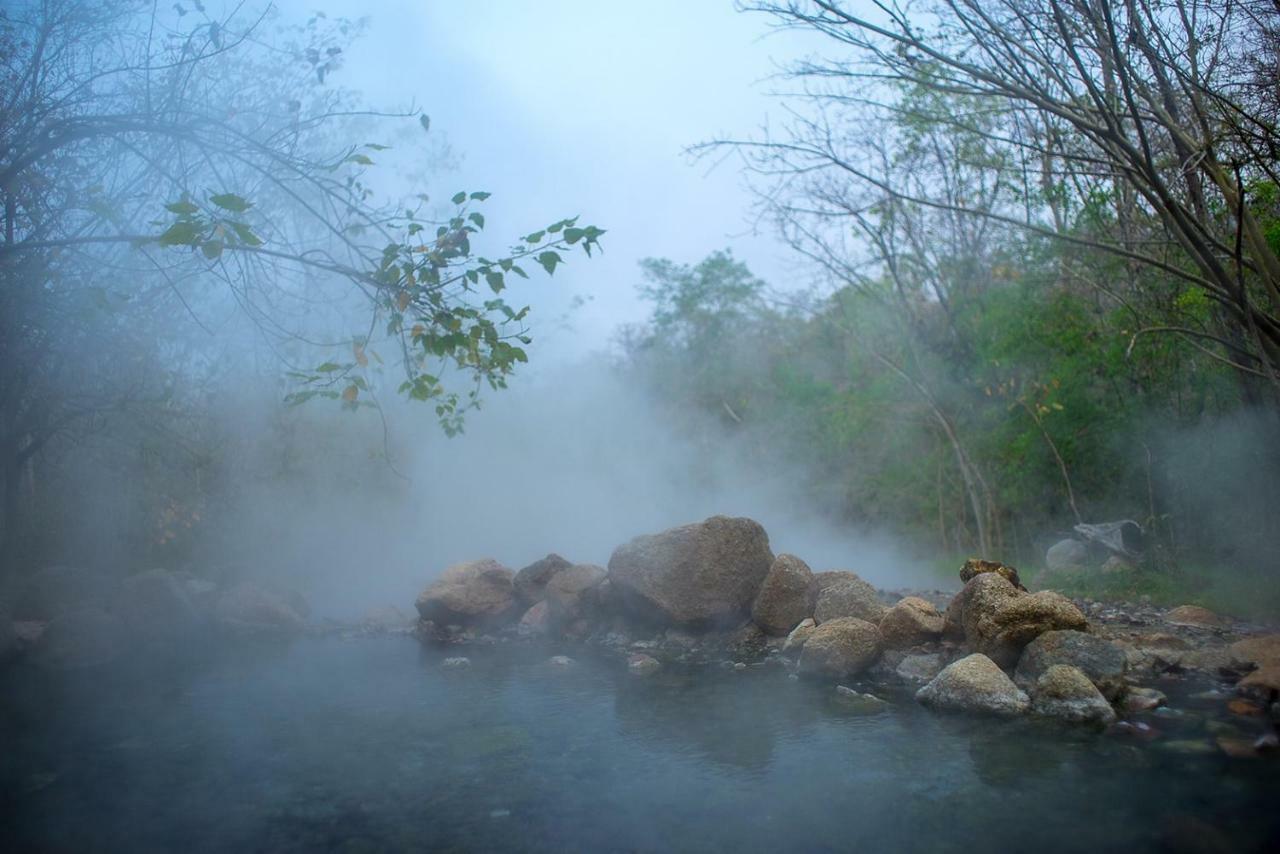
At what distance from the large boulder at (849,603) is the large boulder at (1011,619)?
1.25 metres

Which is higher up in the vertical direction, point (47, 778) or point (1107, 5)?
point (1107, 5)

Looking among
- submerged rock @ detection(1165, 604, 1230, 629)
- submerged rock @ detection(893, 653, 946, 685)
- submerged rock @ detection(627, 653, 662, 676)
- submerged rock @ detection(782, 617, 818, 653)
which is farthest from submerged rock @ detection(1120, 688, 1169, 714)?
submerged rock @ detection(627, 653, 662, 676)

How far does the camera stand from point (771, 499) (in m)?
16.7

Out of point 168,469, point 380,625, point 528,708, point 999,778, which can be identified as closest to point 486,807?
point 528,708

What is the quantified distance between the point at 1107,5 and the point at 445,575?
7.96 metres

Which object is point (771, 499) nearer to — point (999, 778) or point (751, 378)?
point (751, 378)

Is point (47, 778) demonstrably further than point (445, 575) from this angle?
No

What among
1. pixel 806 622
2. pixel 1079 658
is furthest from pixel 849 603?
pixel 1079 658

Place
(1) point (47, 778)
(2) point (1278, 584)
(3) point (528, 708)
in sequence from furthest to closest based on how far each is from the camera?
(2) point (1278, 584) < (3) point (528, 708) < (1) point (47, 778)

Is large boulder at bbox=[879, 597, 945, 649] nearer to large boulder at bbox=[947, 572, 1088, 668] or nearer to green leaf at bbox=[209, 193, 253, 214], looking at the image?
large boulder at bbox=[947, 572, 1088, 668]

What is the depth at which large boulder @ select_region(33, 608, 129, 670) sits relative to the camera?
8.95 metres

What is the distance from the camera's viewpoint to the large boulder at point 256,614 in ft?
35.2

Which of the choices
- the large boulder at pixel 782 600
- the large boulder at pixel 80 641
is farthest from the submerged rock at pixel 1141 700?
the large boulder at pixel 80 641

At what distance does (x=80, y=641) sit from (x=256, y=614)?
79.5 inches
